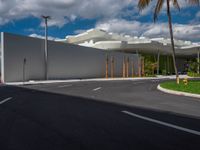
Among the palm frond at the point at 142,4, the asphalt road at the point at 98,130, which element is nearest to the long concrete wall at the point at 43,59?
the palm frond at the point at 142,4

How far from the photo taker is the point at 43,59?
35.8 m

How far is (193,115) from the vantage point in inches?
358

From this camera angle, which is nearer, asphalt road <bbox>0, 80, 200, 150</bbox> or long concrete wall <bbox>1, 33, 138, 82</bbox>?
asphalt road <bbox>0, 80, 200, 150</bbox>

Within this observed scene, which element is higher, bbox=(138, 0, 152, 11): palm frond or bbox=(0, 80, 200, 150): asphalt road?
bbox=(138, 0, 152, 11): palm frond

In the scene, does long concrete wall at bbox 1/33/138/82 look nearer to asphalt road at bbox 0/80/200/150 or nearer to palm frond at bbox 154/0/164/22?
palm frond at bbox 154/0/164/22

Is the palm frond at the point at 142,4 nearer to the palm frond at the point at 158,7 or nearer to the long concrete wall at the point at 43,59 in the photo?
the palm frond at the point at 158,7

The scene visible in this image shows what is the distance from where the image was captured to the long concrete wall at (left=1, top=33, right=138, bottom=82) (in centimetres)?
3158

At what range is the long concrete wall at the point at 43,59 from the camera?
3158cm

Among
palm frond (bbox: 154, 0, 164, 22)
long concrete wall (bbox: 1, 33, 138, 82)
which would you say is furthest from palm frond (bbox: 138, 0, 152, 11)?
long concrete wall (bbox: 1, 33, 138, 82)

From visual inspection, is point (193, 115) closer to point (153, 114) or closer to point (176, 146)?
point (153, 114)

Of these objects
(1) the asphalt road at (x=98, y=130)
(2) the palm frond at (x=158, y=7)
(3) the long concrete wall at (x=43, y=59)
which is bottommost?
(1) the asphalt road at (x=98, y=130)

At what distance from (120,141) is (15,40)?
93.1 feet

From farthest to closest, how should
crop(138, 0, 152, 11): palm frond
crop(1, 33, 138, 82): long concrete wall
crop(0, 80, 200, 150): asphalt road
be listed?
crop(1, 33, 138, 82): long concrete wall → crop(138, 0, 152, 11): palm frond → crop(0, 80, 200, 150): asphalt road

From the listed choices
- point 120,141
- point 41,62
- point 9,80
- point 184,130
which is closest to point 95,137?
point 120,141
